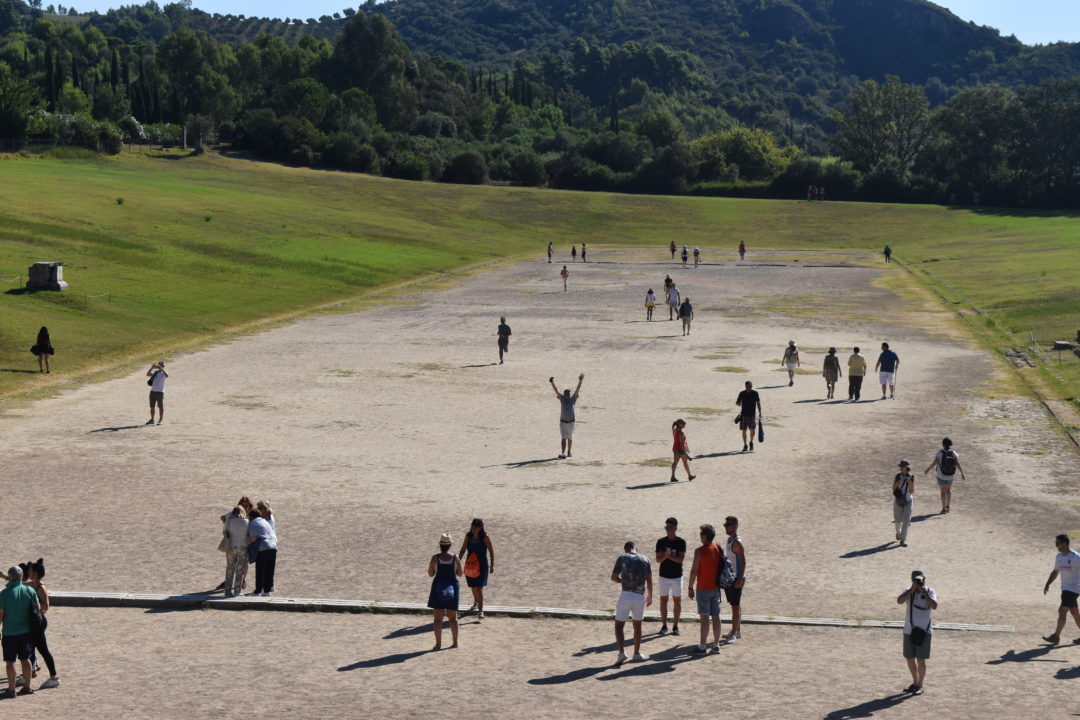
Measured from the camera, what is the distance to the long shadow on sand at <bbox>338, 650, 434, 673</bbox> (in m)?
15.0

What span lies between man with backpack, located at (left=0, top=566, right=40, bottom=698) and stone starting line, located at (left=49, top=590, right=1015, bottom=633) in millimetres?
3127

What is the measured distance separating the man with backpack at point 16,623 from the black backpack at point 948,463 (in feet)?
52.9

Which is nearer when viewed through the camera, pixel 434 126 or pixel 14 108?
pixel 14 108

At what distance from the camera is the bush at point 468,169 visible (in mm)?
134250

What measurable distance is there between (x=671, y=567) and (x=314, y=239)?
222 ft

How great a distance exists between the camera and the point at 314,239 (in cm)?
8119

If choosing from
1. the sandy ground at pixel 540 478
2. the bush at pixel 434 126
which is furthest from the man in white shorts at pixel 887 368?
the bush at pixel 434 126

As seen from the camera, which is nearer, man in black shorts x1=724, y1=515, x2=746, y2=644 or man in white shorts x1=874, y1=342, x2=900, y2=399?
man in black shorts x1=724, y1=515, x2=746, y2=644

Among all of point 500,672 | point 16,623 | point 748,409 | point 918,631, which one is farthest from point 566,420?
point 16,623

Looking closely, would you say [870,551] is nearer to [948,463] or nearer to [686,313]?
[948,463]

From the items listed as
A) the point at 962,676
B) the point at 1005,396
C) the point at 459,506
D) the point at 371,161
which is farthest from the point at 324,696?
the point at 371,161

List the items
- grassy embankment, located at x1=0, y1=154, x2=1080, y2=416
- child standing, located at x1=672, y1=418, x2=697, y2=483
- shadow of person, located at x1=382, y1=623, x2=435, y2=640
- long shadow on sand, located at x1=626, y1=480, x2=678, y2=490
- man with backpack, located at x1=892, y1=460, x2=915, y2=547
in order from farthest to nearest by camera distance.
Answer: grassy embankment, located at x1=0, y1=154, x2=1080, y2=416 < child standing, located at x1=672, y1=418, x2=697, y2=483 < long shadow on sand, located at x1=626, y1=480, x2=678, y2=490 < man with backpack, located at x1=892, y1=460, x2=915, y2=547 < shadow of person, located at x1=382, y1=623, x2=435, y2=640

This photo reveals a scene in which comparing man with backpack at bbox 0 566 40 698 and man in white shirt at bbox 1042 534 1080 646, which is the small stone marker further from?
man in white shirt at bbox 1042 534 1080 646

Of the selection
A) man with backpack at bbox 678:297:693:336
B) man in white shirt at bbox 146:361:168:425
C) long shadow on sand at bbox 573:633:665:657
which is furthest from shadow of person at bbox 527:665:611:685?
man with backpack at bbox 678:297:693:336
